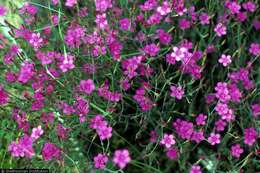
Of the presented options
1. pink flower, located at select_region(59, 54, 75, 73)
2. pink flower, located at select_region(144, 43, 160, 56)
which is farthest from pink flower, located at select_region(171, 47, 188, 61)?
pink flower, located at select_region(59, 54, 75, 73)

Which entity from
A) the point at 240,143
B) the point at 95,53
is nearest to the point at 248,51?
the point at 240,143

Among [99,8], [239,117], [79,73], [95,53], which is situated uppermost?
[99,8]

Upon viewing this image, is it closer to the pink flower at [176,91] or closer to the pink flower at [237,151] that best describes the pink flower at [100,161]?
the pink flower at [176,91]

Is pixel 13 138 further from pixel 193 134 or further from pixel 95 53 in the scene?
pixel 193 134

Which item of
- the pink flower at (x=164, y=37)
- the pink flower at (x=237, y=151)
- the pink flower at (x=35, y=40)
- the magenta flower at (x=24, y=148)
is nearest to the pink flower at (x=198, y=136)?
the pink flower at (x=237, y=151)

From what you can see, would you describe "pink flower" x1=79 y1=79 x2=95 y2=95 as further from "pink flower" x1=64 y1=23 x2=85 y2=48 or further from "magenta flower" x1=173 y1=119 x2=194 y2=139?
"magenta flower" x1=173 y1=119 x2=194 y2=139

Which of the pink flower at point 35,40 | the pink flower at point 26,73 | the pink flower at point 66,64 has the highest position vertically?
the pink flower at point 35,40

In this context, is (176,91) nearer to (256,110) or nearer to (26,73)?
(256,110)

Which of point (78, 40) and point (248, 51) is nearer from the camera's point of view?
point (78, 40)

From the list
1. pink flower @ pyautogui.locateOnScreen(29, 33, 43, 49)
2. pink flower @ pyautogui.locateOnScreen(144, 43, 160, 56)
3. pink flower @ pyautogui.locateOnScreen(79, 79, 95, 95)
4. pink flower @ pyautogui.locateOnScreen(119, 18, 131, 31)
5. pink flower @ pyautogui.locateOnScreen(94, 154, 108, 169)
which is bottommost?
pink flower @ pyautogui.locateOnScreen(94, 154, 108, 169)

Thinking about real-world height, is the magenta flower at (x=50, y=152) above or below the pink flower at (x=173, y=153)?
above

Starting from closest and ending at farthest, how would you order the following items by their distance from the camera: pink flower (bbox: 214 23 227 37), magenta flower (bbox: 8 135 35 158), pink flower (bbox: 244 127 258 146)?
magenta flower (bbox: 8 135 35 158) < pink flower (bbox: 244 127 258 146) < pink flower (bbox: 214 23 227 37)
